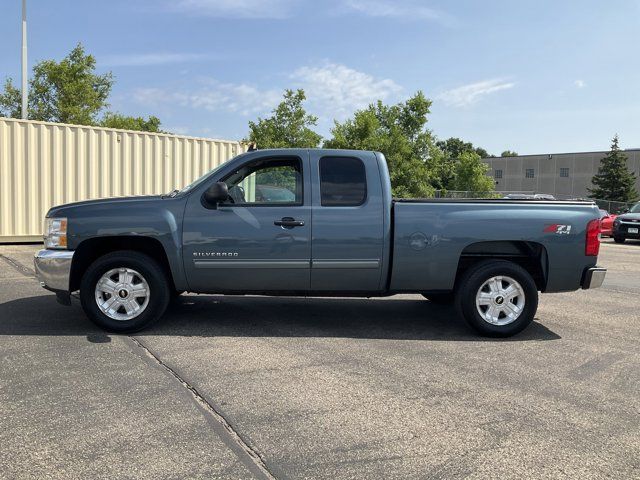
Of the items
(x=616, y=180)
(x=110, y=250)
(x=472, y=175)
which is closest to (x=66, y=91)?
(x=110, y=250)

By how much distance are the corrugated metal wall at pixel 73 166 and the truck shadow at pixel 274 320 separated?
688 cm

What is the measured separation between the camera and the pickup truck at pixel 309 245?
5.57 metres

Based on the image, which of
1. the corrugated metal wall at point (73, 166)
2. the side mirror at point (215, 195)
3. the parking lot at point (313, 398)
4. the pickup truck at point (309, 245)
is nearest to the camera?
the parking lot at point (313, 398)

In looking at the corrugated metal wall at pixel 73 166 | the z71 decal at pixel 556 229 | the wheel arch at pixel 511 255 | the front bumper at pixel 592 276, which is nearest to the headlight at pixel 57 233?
the wheel arch at pixel 511 255

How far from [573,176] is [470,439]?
253 feet

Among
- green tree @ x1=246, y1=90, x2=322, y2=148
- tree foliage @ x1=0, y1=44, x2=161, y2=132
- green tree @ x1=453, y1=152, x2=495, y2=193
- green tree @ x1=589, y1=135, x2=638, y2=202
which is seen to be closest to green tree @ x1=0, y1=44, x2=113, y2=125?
tree foliage @ x1=0, y1=44, x2=161, y2=132

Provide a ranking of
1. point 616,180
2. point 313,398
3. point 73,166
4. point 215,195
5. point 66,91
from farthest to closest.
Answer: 1. point 616,180
2. point 66,91
3. point 73,166
4. point 215,195
5. point 313,398

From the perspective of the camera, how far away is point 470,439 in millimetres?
3297

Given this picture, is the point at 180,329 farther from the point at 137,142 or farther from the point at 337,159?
the point at 137,142

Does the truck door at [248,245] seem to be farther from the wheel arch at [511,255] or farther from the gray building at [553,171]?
the gray building at [553,171]

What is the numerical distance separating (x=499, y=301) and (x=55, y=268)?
177 inches

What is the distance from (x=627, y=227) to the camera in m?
21.5

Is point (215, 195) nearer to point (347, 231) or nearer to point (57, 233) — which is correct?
point (347, 231)

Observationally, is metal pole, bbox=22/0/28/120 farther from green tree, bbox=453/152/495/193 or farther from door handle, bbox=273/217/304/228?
green tree, bbox=453/152/495/193
